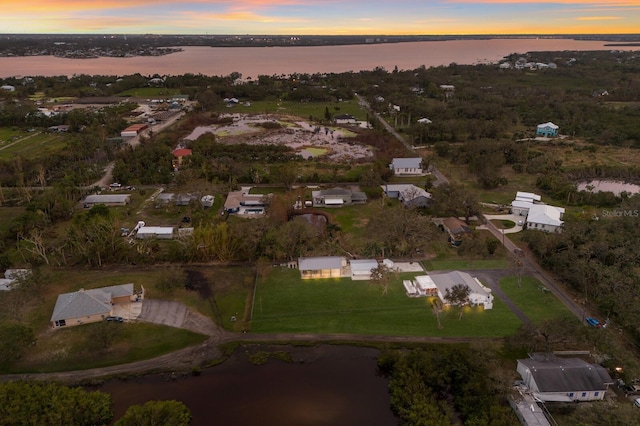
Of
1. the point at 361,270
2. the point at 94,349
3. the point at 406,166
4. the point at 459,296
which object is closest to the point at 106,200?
the point at 94,349

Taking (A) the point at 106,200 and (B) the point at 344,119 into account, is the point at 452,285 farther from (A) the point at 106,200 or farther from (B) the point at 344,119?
(B) the point at 344,119

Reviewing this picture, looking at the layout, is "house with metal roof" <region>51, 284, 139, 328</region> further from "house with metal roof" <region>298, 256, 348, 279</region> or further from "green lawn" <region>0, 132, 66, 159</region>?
"green lawn" <region>0, 132, 66, 159</region>

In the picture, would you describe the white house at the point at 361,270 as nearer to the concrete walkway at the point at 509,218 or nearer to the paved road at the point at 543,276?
the paved road at the point at 543,276

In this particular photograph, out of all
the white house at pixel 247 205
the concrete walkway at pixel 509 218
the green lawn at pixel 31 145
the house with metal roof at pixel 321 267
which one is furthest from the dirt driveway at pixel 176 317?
the green lawn at pixel 31 145

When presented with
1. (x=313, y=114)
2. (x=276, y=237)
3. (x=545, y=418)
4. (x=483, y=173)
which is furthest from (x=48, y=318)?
(x=313, y=114)

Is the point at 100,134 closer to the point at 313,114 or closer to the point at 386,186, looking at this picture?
the point at 313,114

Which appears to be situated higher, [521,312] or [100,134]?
[100,134]

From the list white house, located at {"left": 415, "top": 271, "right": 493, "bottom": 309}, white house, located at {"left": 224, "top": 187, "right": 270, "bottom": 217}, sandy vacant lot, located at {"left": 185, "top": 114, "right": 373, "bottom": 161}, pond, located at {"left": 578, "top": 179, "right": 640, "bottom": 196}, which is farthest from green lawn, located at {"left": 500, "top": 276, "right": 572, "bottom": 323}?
sandy vacant lot, located at {"left": 185, "top": 114, "right": 373, "bottom": 161}
